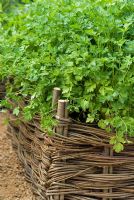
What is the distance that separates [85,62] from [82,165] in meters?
0.58

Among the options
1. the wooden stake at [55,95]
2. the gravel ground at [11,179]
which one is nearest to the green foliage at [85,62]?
the wooden stake at [55,95]

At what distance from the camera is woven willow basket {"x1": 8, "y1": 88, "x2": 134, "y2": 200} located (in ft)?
7.59

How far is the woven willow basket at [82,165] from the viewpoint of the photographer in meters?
2.31

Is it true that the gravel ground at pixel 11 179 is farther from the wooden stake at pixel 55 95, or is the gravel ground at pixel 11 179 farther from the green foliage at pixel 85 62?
the wooden stake at pixel 55 95

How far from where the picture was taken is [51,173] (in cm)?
249

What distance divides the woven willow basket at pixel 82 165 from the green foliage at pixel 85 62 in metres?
0.10

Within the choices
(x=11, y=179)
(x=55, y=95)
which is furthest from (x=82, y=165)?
(x=11, y=179)

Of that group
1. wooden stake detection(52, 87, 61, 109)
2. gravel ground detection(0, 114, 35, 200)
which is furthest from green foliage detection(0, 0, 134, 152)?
gravel ground detection(0, 114, 35, 200)

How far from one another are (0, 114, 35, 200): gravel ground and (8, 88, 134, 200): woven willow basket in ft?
1.42

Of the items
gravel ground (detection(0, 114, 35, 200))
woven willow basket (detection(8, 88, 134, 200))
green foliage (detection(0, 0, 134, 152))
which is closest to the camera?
green foliage (detection(0, 0, 134, 152))

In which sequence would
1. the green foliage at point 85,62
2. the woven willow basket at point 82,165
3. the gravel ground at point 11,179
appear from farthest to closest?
the gravel ground at point 11,179 → the woven willow basket at point 82,165 → the green foliage at point 85,62

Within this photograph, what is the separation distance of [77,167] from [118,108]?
442 millimetres

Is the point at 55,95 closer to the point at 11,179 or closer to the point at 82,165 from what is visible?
the point at 82,165

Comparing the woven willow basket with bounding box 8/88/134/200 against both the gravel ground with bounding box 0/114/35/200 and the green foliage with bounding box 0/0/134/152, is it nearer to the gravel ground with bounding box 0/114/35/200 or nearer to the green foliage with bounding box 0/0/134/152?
the green foliage with bounding box 0/0/134/152
